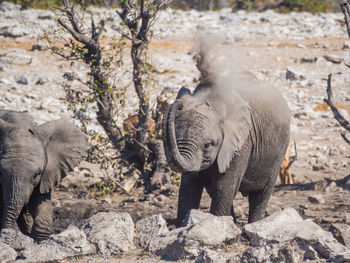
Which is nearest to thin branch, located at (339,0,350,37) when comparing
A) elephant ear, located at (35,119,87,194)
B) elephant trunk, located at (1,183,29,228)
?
elephant ear, located at (35,119,87,194)

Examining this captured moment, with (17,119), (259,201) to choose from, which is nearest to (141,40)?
(17,119)

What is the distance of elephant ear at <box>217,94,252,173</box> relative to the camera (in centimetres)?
639

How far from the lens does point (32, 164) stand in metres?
6.71

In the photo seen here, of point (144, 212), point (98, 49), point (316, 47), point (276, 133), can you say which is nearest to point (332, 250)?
point (276, 133)

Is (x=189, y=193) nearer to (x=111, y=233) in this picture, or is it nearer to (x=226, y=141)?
(x=226, y=141)

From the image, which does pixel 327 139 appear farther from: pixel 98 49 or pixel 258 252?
pixel 258 252

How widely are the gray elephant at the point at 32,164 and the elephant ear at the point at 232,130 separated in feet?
6.44

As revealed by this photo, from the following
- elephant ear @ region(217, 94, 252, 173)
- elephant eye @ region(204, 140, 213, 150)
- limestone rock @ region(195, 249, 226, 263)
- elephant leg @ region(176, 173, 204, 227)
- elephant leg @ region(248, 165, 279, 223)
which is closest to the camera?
limestone rock @ region(195, 249, 226, 263)

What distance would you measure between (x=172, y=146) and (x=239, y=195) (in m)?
4.62

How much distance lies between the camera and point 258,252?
505 cm

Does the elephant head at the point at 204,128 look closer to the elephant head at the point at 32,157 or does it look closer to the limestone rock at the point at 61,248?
the limestone rock at the point at 61,248

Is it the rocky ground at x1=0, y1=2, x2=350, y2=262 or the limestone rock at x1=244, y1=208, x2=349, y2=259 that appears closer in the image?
the limestone rock at x1=244, y1=208, x2=349, y2=259

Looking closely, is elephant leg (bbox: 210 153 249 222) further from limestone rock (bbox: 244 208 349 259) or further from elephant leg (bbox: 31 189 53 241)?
elephant leg (bbox: 31 189 53 241)

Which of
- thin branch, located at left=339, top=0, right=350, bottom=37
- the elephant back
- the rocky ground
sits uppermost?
thin branch, located at left=339, top=0, right=350, bottom=37
